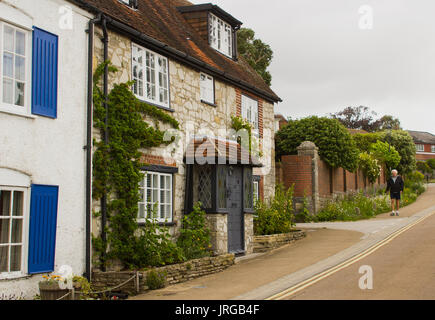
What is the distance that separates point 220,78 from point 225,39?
3.54m

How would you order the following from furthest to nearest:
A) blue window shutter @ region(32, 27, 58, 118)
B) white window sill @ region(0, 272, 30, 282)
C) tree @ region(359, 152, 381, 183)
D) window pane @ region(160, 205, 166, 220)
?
tree @ region(359, 152, 381, 183) < window pane @ region(160, 205, 166, 220) < blue window shutter @ region(32, 27, 58, 118) < white window sill @ region(0, 272, 30, 282)

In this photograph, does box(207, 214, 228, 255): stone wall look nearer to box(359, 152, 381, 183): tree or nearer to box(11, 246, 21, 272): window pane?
box(11, 246, 21, 272): window pane

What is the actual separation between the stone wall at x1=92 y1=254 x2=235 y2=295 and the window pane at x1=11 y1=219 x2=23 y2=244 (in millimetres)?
2048

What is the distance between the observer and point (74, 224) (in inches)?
424

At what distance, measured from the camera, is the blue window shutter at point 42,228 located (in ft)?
31.9

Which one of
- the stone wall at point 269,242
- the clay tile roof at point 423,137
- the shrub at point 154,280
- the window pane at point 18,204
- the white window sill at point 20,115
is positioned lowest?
the shrub at point 154,280

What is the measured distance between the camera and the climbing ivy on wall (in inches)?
456

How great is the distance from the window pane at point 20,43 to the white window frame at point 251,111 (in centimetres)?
976

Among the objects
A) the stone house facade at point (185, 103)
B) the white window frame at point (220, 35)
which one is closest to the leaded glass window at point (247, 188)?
the stone house facade at point (185, 103)

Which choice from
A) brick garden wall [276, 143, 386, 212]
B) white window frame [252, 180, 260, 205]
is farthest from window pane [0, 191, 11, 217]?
brick garden wall [276, 143, 386, 212]

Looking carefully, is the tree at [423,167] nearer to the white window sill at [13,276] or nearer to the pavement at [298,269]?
the pavement at [298,269]

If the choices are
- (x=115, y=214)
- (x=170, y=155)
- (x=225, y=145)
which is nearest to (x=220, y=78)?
(x=225, y=145)

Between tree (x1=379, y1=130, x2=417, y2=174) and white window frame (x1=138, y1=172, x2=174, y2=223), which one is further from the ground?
tree (x1=379, y1=130, x2=417, y2=174)
